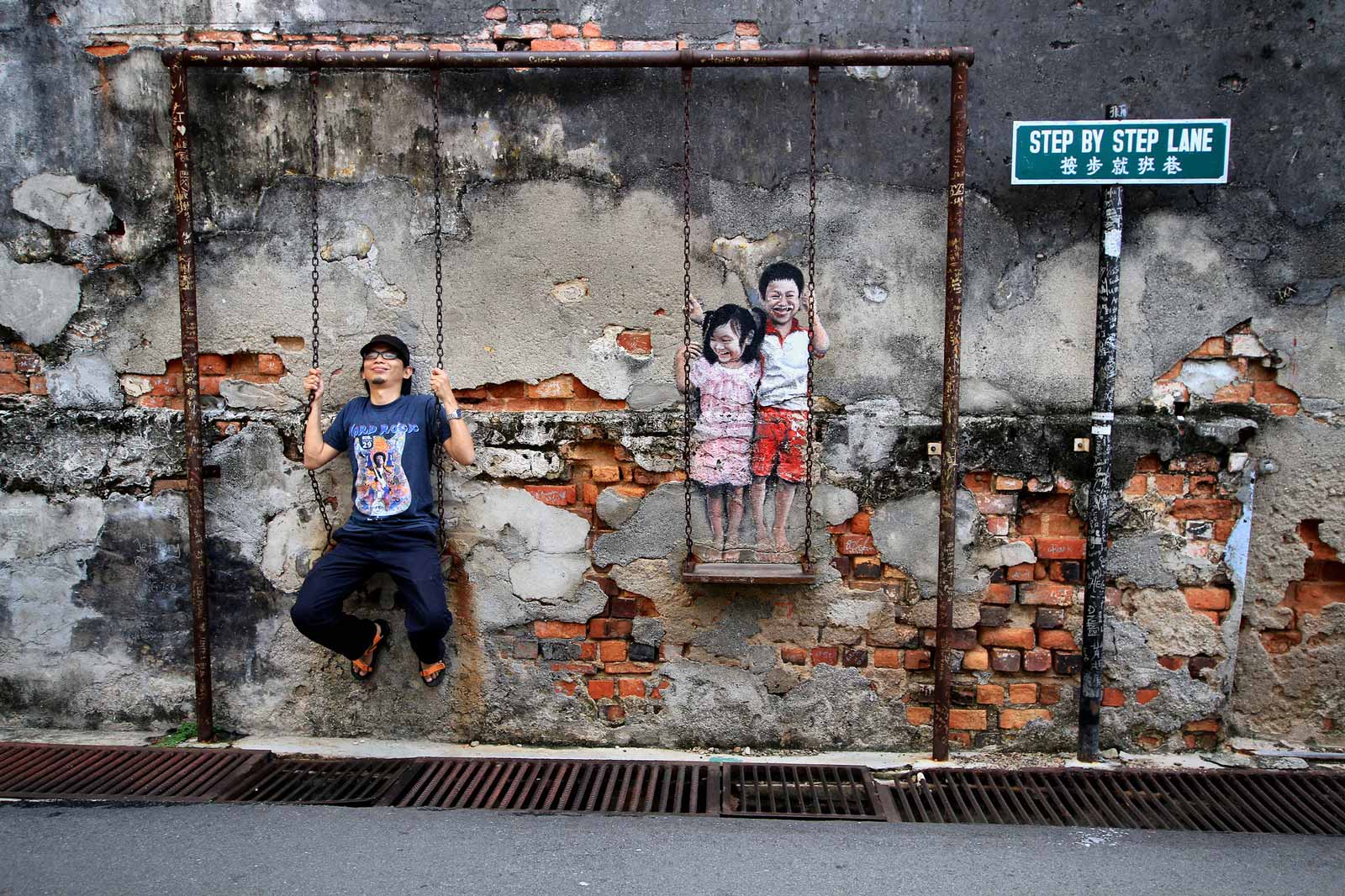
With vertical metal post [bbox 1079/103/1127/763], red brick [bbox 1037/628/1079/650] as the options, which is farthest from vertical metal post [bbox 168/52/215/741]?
A: vertical metal post [bbox 1079/103/1127/763]

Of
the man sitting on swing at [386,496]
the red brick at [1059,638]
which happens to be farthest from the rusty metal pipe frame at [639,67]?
the man sitting on swing at [386,496]

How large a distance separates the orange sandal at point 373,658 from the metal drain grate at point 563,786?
0.49 metres

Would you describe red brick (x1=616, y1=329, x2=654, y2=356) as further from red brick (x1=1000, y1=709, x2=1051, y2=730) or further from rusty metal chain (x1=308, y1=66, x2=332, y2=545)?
red brick (x1=1000, y1=709, x2=1051, y2=730)

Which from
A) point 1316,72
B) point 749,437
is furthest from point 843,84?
point 1316,72

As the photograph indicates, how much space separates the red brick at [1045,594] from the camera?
12.9 ft

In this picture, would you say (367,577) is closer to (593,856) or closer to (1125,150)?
(593,856)

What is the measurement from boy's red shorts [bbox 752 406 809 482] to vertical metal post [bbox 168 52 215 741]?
8.02 feet

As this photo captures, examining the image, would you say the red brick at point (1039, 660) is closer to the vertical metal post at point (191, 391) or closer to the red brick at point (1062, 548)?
the red brick at point (1062, 548)

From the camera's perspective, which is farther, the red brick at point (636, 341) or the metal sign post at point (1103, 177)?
the red brick at point (636, 341)

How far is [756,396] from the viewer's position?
12.9 feet

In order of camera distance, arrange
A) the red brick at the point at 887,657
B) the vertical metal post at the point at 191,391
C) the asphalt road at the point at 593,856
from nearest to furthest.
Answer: the asphalt road at the point at 593,856 < the vertical metal post at the point at 191,391 < the red brick at the point at 887,657

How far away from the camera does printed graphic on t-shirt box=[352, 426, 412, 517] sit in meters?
3.83

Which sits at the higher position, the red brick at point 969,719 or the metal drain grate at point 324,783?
the red brick at point 969,719

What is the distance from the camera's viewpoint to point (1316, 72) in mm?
3713
